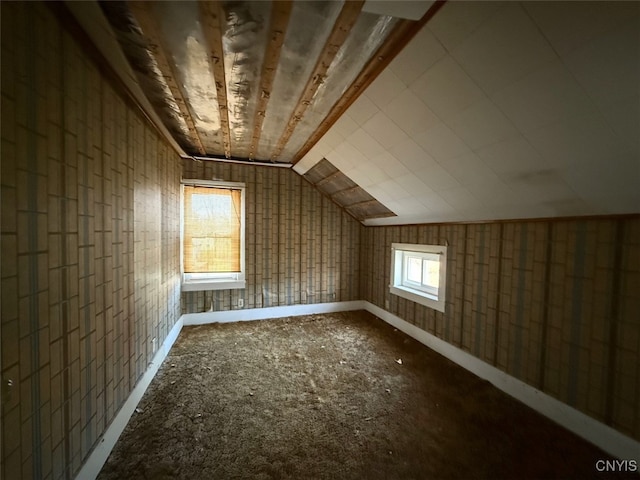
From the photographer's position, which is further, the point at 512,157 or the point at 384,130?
the point at 384,130

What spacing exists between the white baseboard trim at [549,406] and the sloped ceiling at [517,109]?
4.60 feet

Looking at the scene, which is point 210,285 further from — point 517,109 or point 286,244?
point 517,109

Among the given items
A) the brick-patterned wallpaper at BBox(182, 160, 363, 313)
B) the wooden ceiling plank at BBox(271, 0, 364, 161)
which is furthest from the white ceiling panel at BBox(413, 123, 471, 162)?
the brick-patterned wallpaper at BBox(182, 160, 363, 313)

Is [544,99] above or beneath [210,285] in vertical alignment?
above

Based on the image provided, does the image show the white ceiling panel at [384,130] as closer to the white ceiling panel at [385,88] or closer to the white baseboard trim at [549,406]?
the white ceiling panel at [385,88]

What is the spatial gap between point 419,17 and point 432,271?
2.74 m

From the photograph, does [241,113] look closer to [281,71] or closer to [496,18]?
[281,71]

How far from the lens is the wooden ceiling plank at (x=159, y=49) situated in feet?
3.81

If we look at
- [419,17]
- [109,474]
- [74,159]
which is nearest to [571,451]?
[419,17]

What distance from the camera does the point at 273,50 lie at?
145cm

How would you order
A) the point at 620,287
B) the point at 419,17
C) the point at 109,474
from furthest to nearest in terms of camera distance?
1. the point at 620,287
2. the point at 109,474
3. the point at 419,17

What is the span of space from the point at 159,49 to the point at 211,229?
250 centimetres

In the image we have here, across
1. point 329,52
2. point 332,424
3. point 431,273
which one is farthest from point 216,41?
point 431,273

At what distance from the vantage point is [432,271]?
10.7ft
